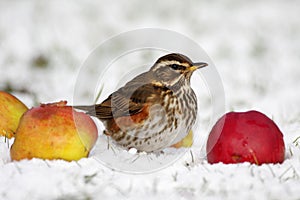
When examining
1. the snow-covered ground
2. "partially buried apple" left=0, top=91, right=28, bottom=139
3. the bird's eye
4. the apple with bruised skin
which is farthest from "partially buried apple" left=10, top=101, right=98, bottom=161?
the apple with bruised skin

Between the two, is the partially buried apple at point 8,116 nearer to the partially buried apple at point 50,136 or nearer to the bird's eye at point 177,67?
the partially buried apple at point 50,136

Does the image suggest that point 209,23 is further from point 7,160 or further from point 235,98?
point 7,160

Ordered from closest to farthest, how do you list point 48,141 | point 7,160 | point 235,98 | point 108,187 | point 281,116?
1. point 108,187
2. point 48,141
3. point 7,160
4. point 281,116
5. point 235,98

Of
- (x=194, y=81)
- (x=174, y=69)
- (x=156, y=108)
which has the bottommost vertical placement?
(x=194, y=81)

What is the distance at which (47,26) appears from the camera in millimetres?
11172

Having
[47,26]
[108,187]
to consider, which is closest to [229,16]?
[47,26]

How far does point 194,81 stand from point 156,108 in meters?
4.46

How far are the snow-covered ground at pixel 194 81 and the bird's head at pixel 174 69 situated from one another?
0.65m

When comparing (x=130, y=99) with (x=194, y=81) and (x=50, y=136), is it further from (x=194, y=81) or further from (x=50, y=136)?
(x=194, y=81)

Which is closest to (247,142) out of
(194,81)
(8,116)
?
(8,116)

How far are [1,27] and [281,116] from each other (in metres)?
6.05

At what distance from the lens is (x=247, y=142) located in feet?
14.7

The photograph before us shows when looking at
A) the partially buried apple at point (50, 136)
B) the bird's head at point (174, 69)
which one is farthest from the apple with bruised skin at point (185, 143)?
the partially buried apple at point (50, 136)

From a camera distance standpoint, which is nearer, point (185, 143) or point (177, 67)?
point (177, 67)
